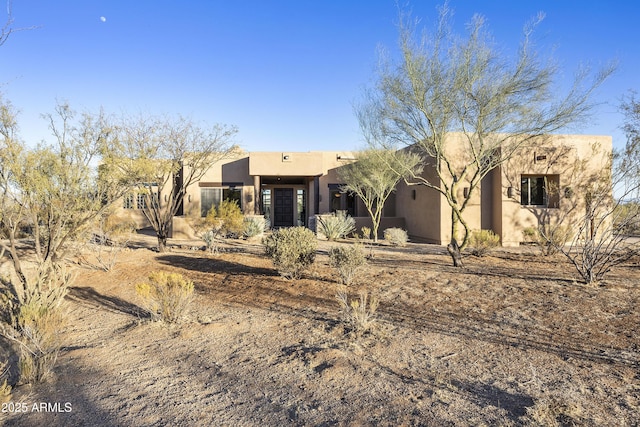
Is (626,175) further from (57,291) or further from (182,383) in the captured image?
(57,291)

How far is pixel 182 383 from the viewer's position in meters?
4.11

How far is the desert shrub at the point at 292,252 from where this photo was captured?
8875mm

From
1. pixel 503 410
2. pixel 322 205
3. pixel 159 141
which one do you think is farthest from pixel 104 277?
pixel 322 205

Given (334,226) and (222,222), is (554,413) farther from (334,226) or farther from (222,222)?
(334,226)

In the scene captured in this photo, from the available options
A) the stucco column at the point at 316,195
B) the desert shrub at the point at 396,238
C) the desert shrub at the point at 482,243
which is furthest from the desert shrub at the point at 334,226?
the desert shrub at the point at 482,243

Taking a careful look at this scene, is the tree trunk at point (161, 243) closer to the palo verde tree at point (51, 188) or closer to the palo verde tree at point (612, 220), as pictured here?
the palo verde tree at point (51, 188)

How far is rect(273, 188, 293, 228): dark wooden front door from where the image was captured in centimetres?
2283

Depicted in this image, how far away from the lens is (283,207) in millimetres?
22938

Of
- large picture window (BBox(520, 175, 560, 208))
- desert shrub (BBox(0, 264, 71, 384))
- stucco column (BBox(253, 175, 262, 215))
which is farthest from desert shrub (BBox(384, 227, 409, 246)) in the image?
desert shrub (BBox(0, 264, 71, 384))

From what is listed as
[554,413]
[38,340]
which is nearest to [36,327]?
[38,340]

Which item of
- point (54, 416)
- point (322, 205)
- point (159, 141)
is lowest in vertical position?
point (54, 416)

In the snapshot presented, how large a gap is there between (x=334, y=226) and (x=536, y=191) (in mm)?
8068

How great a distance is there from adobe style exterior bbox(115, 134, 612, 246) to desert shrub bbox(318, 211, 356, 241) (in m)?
1.07

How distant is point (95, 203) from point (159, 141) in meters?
5.19
